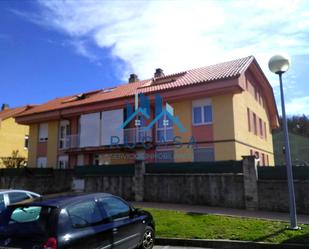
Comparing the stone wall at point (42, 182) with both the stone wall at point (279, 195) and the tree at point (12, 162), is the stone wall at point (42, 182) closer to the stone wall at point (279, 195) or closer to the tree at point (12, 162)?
the tree at point (12, 162)

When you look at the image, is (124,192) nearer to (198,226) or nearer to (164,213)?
(164,213)

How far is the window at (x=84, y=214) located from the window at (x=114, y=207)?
10.5 inches

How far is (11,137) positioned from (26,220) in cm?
3293

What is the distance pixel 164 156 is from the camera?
20578 mm

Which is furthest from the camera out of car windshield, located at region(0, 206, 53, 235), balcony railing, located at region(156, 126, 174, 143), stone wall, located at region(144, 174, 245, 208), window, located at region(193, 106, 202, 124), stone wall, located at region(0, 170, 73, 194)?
balcony railing, located at region(156, 126, 174, 143)

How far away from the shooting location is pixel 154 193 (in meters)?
15.4

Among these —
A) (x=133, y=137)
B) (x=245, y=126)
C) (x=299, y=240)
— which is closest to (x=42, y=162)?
(x=133, y=137)

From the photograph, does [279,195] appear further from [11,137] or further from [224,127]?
[11,137]

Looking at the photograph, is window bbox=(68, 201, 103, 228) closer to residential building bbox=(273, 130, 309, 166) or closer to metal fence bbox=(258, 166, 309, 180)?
metal fence bbox=(258, 166, 309, 180)

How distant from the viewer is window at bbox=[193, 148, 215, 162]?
1897 centimetres

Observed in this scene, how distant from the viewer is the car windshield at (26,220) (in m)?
4.78

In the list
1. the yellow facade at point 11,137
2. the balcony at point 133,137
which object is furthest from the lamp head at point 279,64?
the yellow facade at point 11,137

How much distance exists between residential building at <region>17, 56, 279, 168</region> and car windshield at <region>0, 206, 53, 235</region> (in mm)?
14372

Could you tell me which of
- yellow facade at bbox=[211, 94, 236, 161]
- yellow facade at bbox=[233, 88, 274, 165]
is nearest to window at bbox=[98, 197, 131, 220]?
yellow facade at bbox=[211, 94, 236, 161]
